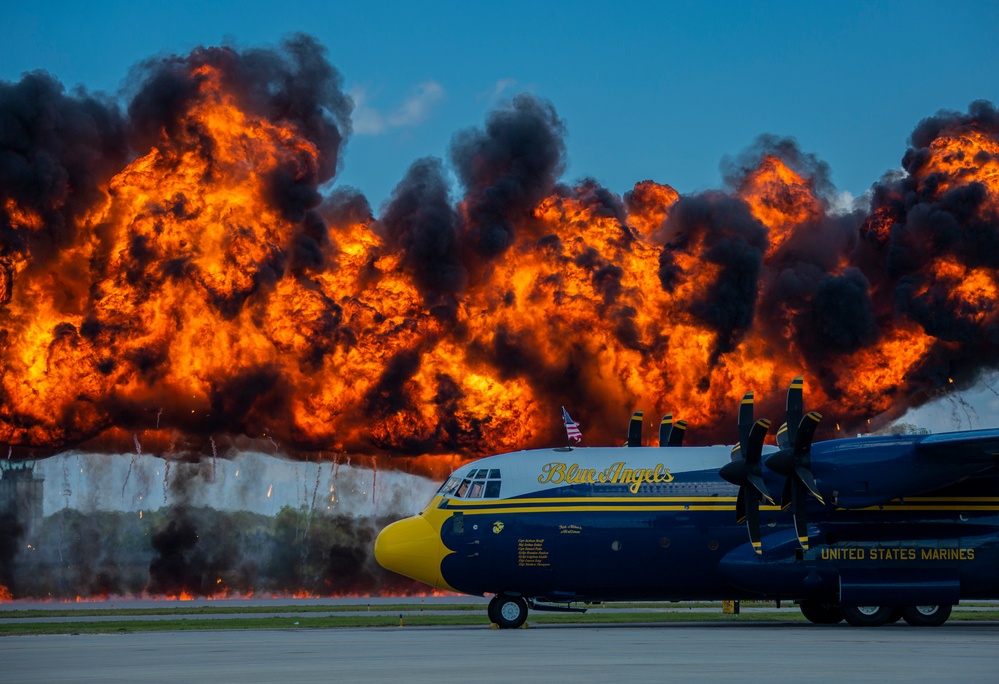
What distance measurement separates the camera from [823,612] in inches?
1532

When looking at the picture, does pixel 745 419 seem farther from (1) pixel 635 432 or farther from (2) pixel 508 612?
(2) pixel 508 612

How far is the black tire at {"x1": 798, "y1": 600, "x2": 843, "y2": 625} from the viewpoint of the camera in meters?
38.7

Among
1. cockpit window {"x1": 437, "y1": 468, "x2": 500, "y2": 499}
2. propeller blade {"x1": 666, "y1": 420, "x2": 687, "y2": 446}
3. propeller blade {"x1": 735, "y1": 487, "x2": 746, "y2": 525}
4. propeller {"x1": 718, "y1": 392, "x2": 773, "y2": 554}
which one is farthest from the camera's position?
propeller blade {"x1": 666, "y1": 420, "x2": 687, "y2": 446}

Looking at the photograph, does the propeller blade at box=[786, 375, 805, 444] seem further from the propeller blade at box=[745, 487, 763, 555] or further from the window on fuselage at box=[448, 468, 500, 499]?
the window on fuselage at box=[448, 468, 500, 499]

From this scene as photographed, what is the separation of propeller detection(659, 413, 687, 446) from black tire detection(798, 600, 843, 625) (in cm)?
642

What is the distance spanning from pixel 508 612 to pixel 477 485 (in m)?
3.74

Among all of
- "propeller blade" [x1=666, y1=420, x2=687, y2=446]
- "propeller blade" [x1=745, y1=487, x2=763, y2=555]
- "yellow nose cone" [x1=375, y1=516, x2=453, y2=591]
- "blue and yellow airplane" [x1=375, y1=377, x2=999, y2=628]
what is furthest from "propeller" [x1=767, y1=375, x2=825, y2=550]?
"yellow nose cone" [x1=375, y1=516, x2=453, y2=591]

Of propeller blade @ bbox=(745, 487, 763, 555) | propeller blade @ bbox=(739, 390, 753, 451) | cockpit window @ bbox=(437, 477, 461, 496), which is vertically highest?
propeller blade @ bbox=(739, 390, 753, 451)

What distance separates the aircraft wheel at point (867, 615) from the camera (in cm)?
3634

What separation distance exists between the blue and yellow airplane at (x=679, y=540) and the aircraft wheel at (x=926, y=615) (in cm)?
4

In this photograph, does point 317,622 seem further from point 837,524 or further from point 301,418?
point 301,418

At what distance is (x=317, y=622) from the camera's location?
3934cm

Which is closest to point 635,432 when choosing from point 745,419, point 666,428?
point 666,428

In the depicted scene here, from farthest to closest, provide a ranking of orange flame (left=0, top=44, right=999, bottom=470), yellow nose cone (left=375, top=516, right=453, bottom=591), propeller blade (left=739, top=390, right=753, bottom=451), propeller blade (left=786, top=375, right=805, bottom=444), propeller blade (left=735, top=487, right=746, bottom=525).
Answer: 1. orange flame (left=0, top=44, right=999, bottom=470)
2. yellow nose cone (left=375, top=516, right=453, bottom=591)
3. propeller blade (left=739, top=390, right=753, bottom=451)
4. propeller blade (left=735, top=487, right=746, bottom=525)
5. propeller blade (left=786, top=375, right=805, bottom=444)
